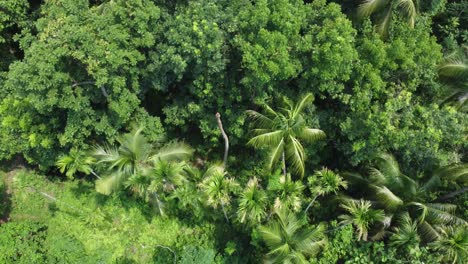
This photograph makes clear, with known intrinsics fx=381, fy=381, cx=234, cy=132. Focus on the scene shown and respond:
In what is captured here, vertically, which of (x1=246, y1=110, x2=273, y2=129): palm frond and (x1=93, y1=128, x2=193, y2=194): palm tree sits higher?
(x1=246, y1=110, x2=273, y2=129): palm frond

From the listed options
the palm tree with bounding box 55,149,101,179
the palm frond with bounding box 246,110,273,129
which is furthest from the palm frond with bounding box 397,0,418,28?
the palm tree with bounding box 55,149,101,179

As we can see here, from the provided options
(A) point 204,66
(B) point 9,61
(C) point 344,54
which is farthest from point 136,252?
(C) point 344,54

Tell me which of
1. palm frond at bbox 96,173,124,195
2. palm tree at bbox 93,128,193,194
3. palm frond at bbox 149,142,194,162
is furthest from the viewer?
palm frond at bbox 149,142,194,162

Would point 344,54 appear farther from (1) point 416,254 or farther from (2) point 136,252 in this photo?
(2) point 136,252

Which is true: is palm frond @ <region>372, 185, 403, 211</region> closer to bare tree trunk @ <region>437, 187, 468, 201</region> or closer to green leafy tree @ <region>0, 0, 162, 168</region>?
bare tree trunk @ <region>437, 187, 468, 201</region>

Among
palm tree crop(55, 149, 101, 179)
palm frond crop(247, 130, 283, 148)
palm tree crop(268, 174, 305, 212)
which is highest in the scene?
palm frond crop(247, 130, 283, 148)

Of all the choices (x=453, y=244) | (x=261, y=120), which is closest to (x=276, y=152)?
(x=261, y=120)
